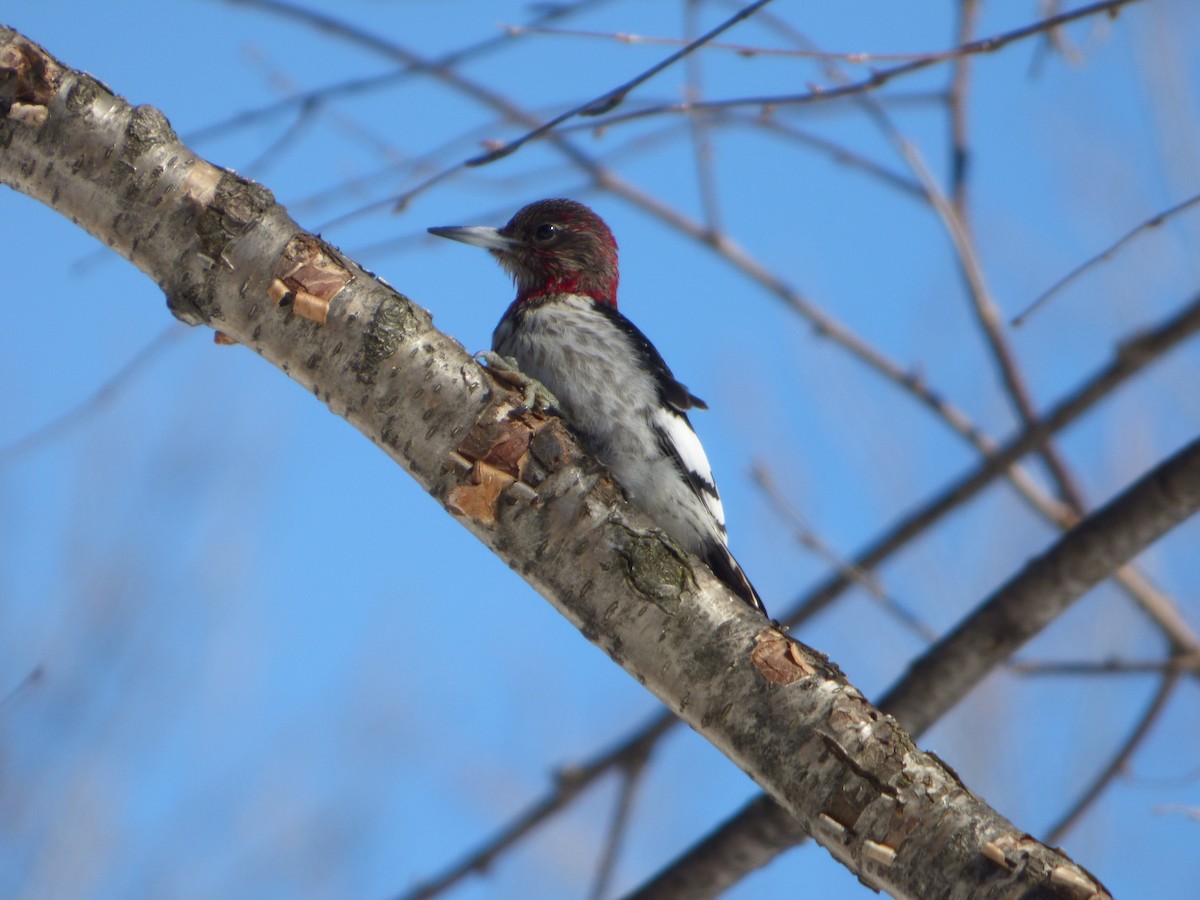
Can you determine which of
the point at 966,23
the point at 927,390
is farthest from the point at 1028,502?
the point at 966,23

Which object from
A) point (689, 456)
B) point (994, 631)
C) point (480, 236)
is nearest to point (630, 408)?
point (689, 456)

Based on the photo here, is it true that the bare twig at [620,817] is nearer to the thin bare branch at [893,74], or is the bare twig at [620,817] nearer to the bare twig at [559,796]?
the bare twig at [559,796]

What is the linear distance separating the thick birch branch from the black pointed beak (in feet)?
6.01

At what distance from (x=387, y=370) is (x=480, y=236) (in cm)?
229

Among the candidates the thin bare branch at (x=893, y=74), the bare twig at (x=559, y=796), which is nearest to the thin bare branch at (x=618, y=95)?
the thin bare branch at (x=893, y=74)

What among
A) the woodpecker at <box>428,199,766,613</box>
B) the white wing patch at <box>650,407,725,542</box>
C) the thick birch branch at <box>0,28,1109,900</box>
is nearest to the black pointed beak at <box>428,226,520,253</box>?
the woodpecker at <box>428,199,766,613</box>

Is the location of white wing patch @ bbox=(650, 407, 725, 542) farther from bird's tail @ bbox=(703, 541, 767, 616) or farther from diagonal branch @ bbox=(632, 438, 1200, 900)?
diagonal branch @ bbox=(632, 438, 1200, 900)

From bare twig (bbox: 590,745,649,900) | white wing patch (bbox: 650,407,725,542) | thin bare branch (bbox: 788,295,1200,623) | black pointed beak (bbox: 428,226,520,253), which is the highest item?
black pointed beak (bbox: 428,226,520,253)

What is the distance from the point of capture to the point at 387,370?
7.75 feet

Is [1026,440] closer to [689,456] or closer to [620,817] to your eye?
[689,456]

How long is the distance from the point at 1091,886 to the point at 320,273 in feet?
5.70

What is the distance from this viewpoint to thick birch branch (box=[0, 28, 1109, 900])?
2.29 meters

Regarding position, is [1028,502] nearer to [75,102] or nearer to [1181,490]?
[1181,490]

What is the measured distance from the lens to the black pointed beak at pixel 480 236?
4302 mm
